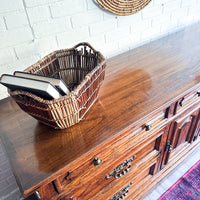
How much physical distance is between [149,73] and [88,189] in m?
0.60

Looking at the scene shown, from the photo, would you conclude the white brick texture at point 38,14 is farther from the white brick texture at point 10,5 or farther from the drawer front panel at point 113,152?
the drawer front panel at point 113,152

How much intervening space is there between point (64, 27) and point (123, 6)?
0.37m

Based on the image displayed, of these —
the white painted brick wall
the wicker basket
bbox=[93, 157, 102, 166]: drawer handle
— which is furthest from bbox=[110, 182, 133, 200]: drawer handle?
the white painted brick wall

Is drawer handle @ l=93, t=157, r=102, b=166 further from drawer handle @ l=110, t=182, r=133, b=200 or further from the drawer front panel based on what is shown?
drawer handle @ l=110, t=182, r=133, b=200

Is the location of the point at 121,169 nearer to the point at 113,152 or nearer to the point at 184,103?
the point at 113,152

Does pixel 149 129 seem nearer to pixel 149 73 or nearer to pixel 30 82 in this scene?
pixel 149 73

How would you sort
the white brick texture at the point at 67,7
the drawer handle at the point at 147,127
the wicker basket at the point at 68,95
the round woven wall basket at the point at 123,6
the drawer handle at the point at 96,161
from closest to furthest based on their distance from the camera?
the wicker basket at the point at 68,95 < the drawer handle at the point at 96,161 < the drawer handle at the point at 147,127 < the white brick texture at the point at 67,7 < the round woven wall basket at the point at 123,6

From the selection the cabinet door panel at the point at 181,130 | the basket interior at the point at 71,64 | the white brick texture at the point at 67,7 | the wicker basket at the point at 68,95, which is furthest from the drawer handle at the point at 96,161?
the white brick texture at the point at 67,7

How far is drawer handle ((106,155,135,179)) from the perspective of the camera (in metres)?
0.79

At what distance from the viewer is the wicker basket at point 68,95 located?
1.77 ft

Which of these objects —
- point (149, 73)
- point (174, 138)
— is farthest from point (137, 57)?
point (174, 138)

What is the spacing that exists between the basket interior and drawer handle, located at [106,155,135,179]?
0.40 m

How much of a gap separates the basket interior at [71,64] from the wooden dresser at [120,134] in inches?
5.6

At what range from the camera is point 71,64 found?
33.1 inches
